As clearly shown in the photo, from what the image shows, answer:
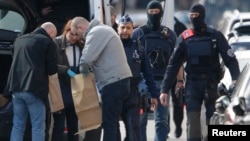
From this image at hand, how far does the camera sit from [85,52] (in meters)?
12.5

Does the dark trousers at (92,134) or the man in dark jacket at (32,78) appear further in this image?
the dark trousers at (92,134)

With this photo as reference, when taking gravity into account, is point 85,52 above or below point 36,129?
above

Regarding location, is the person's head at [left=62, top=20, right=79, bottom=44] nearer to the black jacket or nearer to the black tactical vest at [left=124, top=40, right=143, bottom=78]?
the black jacket

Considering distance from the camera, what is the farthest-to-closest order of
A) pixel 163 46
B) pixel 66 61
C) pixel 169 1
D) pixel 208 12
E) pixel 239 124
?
pixel 208 12 → pixel 169 1 → pixel 163 46 → pixel 66 61 → pixel 239 124

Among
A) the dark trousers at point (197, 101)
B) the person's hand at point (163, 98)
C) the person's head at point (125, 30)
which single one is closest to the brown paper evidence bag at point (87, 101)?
the person's head at point (125, 30)

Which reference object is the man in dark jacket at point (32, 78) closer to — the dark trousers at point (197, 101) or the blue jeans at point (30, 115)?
the blue jeans at point (30, 115)

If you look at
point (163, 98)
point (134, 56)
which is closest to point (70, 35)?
point (134, 56)

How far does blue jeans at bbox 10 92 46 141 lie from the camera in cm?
1291

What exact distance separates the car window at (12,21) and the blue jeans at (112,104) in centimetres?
238

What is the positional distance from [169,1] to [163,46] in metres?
2.87

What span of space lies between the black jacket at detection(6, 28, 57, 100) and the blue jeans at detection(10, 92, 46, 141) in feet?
0.25

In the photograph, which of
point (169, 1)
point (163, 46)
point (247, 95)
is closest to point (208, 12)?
point (169, 1)

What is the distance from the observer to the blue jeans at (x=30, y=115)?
12.9 meters

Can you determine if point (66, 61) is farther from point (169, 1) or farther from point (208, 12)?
point (208, 12)
